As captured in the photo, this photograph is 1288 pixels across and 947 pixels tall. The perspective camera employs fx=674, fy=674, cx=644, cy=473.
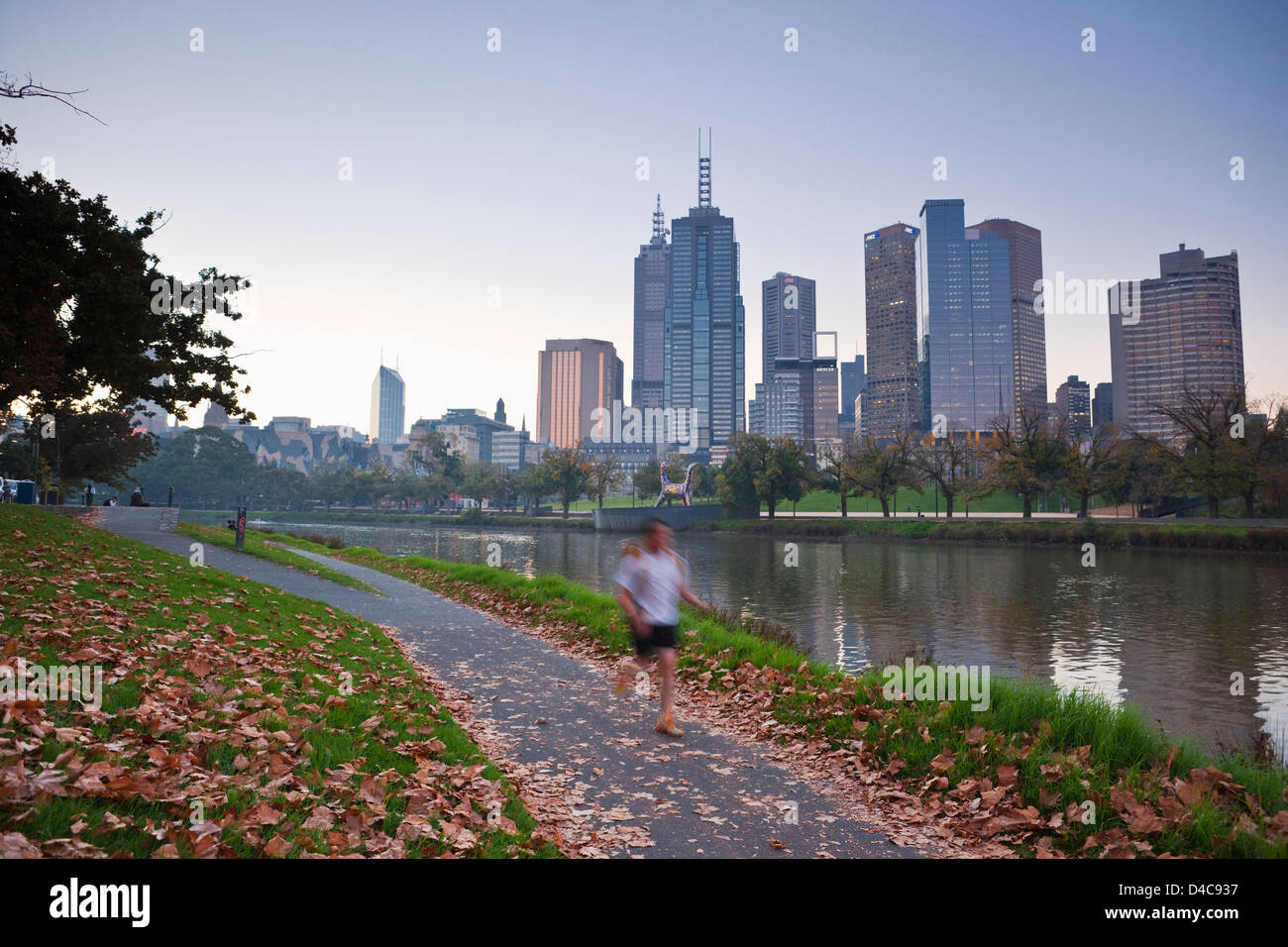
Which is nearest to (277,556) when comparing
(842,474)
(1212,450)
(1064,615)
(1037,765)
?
(1037,765)

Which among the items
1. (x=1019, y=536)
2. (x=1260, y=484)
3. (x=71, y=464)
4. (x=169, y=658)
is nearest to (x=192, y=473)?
(x=71, y=464)

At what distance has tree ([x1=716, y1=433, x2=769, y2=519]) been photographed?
9894 cm

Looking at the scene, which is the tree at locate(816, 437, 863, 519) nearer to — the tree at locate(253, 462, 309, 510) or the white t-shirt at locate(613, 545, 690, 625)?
the white t-shirt at locate(613, 545, 690, 625)

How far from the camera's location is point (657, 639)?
9172 millimetres

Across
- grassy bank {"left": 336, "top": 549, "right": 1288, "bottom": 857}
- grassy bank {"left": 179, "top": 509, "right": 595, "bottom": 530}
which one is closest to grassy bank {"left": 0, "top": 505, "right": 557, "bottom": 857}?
grassy bank {"left": 336, "top": 549, "right": 1288, "bottom": 857}

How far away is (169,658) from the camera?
8211 mm

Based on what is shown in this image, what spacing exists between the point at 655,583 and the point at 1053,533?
65.7m

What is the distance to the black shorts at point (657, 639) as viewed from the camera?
30.0ft

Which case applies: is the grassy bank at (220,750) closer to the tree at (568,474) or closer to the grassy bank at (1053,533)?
the grassy bank at (1053,533)

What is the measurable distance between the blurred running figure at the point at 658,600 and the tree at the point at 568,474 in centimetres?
10955

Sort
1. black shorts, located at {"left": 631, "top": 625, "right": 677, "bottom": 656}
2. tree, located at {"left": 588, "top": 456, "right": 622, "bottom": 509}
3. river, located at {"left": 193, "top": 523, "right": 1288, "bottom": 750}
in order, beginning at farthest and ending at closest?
tree, located at {"left": 588, "top": 456, "right": 622, "bottom": 509} → river, located at {"left": 193, "top": 523, "right": 1288, "bottom": 750} → black shorts, located at {"left": 631, "top": 625, "right": 677, "bottom": 656}

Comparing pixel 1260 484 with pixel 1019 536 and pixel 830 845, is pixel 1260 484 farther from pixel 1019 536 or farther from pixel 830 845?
pixel 830 845

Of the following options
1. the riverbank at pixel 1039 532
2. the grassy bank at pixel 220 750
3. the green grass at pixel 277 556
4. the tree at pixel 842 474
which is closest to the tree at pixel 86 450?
the riverbank at pixel 1039 532
